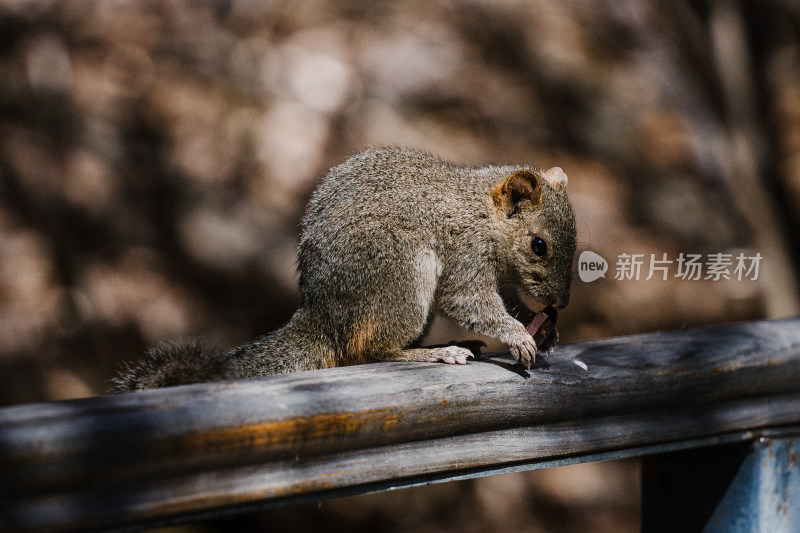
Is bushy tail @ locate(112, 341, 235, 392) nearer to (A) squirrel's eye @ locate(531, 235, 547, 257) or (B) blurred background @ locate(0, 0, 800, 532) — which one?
(A) squirrel's eye @ locate(531, 235, 547, 257)

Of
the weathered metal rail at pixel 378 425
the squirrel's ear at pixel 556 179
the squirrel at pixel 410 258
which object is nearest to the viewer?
the weathered metal rail at pixel 378 425

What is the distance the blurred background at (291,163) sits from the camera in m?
4.55

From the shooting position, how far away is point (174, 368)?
1.67 m

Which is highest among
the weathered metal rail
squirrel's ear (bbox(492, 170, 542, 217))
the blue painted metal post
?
squirrel's ear (bbox(492, 170, 542, 217))

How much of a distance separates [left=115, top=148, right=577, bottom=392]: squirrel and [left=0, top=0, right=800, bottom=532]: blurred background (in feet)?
6.84

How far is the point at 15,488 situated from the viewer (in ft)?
4.00

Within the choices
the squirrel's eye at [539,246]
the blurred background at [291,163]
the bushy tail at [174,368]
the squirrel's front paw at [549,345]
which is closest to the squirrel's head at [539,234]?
the squirrel's eye at [539,246]

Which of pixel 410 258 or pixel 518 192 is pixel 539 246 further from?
pixel 410 258

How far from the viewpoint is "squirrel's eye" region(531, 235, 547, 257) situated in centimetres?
232

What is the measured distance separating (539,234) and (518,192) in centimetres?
13

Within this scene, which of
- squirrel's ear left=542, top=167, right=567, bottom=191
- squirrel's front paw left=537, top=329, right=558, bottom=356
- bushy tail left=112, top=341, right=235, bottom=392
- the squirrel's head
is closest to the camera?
bushy tail left=112, top=341, right=235, bottom=392

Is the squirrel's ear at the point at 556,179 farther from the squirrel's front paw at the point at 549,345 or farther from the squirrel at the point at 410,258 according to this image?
the squirrel's front paw at the point at 549,345

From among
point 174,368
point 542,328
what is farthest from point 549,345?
point 174,368

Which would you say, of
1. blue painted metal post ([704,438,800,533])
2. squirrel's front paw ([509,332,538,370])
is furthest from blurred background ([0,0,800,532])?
squirrel's front paw ([509,332,538,370])
